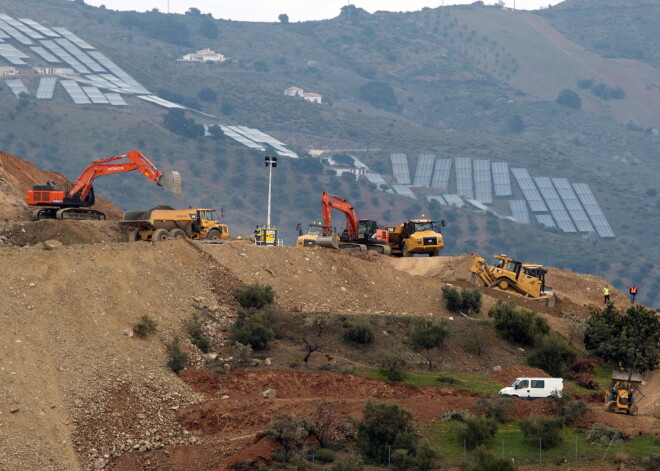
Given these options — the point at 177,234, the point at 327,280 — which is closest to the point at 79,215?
the point at 177,234

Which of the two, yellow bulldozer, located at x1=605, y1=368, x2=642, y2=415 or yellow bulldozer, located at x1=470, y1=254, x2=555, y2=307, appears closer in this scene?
yellow bulldozer, located at x1=605, y1=368, x2=642, y2=415

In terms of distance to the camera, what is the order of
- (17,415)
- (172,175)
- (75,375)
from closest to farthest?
(17,415) → (75,375) → (172,175)

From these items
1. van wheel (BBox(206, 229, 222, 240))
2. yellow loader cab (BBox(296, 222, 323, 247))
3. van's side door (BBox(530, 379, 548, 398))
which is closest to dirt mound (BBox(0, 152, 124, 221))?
van wheel (BBox(206, 229, 222, 240))

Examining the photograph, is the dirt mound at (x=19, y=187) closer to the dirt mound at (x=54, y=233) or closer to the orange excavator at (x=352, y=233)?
the dirt mound at (x=54, y=233)

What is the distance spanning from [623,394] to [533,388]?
288 cm

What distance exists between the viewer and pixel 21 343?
36625 mm

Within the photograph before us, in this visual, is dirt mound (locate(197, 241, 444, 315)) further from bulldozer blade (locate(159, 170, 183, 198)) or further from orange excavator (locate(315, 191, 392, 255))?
orange excavator (locate(315, 191, 392, 255))

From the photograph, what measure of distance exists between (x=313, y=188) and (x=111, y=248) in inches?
5922

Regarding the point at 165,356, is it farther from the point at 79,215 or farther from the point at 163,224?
the point at 79,215

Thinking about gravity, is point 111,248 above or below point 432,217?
above

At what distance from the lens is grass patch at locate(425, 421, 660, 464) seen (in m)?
33.9

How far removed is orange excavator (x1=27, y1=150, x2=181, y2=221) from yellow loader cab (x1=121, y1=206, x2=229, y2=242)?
1.77 meters

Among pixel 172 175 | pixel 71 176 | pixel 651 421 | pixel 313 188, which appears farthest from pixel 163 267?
pixel 313 188

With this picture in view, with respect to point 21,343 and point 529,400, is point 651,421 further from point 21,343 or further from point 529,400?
point 21,343
